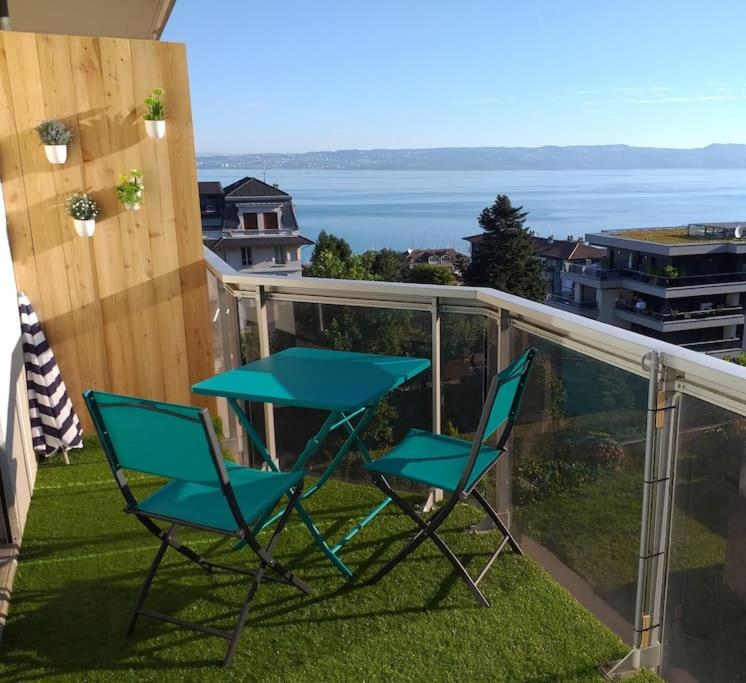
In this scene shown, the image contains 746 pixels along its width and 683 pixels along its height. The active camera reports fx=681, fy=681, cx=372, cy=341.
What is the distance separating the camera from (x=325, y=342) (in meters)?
3.23

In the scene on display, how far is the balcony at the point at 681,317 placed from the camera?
4875cm

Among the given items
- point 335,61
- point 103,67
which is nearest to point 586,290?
point 335,61

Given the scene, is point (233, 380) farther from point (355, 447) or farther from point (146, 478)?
point (146, 478)

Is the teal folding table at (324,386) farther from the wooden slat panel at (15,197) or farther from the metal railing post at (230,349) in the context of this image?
the wooden slat panel at (15,197)

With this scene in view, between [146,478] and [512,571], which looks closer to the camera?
[512,571]

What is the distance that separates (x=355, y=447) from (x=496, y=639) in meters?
1.13

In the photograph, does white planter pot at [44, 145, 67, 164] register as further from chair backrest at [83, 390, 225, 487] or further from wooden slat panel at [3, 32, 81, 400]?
chair backrest at [83, 390, 225, 487]

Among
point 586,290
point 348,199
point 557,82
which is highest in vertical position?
point 557,82

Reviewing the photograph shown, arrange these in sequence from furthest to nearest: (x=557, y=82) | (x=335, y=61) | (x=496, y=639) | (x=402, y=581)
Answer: (x=557, y=82) → (x=335, y=61) → (x=402, y=581) → (x=496, y=639)

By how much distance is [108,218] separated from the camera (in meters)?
4.10

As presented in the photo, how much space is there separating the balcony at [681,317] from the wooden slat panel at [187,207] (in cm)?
4879

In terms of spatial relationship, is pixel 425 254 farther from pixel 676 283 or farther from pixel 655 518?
pixel 655 518

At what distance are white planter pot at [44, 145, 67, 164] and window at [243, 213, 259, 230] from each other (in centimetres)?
2407

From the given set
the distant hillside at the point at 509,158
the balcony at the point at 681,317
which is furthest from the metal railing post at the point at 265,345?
the balcony at the point at 681,317
